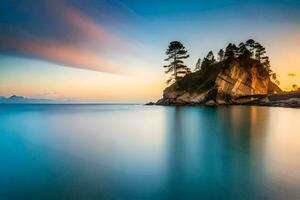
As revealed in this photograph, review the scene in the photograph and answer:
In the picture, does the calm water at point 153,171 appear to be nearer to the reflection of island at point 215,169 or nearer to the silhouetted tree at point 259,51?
the reflection of island at point 215,169

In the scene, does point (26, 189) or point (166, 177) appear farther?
point (166, 177)

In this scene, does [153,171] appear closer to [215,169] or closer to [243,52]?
[215,169]

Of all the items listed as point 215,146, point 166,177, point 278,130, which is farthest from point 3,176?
point 278,130

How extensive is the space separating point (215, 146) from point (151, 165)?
5.82 meters

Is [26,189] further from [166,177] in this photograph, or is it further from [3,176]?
[166,177]

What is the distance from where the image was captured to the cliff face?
7344 cm

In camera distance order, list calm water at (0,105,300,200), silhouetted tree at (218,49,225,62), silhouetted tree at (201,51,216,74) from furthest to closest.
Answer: silhouetted tree at (218,49,225,62) < silhouetted tree at (201,51,216,74) < calm water at (0,105,300,200)

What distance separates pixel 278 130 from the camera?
21.2 m

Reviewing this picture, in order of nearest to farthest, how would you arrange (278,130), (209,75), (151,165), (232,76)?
1. (151,165)
2. (278,130)
3. (232,76)
4. (209,75)

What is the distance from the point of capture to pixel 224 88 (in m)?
73.4

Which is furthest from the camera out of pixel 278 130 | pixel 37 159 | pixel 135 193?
pixel 278 130

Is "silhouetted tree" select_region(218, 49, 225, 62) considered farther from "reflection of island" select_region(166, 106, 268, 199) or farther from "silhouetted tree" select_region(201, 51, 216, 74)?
"reflection of island" select_region(166, 106, 268, 199)

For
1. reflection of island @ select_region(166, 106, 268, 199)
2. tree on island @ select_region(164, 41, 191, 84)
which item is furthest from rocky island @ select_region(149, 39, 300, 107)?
reflection of island @ select_region(166, 106, 268, 199)

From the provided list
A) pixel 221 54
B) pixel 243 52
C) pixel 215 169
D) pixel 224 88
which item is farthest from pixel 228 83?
pixel 215 169
